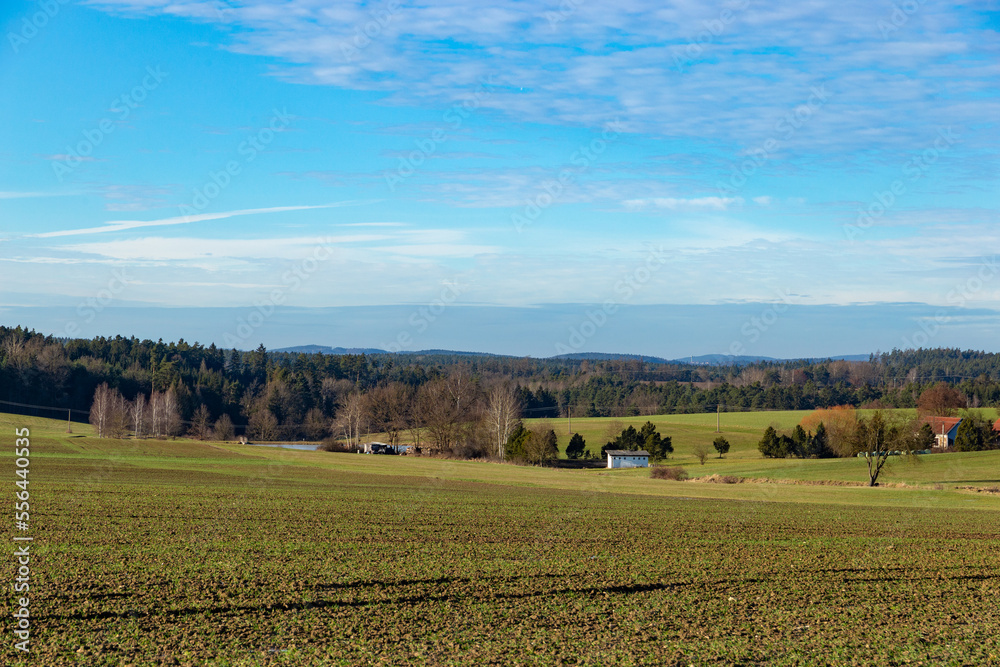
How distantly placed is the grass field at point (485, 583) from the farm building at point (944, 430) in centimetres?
7114

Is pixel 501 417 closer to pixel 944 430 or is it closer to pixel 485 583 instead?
pixel 944 430

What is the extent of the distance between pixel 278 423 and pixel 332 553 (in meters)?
124

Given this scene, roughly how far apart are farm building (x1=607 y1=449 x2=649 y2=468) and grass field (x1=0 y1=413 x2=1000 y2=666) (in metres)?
56.3

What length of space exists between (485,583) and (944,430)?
319 ft

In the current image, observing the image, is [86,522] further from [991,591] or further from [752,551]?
[991,591]

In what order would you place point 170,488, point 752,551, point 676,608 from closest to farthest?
point 676,608, point 752,551, point 170,488

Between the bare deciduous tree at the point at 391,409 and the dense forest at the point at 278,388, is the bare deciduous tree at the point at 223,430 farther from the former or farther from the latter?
the bare deciduous tree at the point at 391,409

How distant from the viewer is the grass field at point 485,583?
1112 cm

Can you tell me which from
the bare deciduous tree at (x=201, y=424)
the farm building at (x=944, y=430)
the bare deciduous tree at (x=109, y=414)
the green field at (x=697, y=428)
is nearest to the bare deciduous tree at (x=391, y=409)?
the green field at (x=697, y=428)

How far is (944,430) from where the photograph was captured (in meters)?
96.9

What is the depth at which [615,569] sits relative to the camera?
57.1 feet

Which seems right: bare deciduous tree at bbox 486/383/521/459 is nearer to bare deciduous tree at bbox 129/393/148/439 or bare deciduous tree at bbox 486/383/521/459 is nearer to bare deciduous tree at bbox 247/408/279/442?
bare deciduous tree at bbox 129/393/148/439

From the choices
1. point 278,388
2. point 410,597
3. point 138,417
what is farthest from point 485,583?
point 278,388

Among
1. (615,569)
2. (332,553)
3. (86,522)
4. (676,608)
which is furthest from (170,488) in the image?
(676,608)
